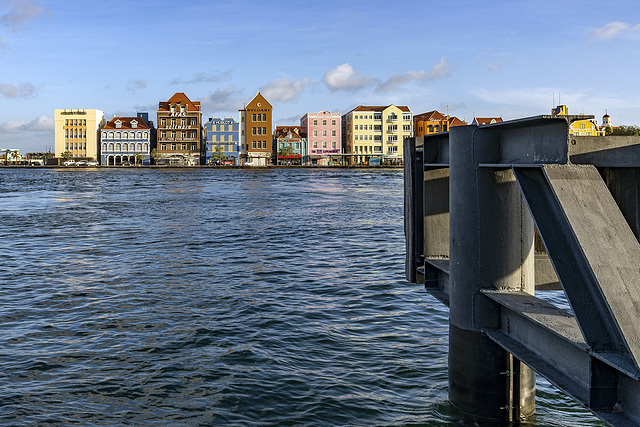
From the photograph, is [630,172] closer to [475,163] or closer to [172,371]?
[475,163]

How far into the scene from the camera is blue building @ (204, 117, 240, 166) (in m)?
140

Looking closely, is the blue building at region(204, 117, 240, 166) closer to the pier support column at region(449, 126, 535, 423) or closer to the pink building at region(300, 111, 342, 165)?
the pink building at region(300, 111, 342, 165)

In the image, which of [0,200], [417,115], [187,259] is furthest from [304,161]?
[187,259]

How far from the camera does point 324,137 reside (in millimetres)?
142125

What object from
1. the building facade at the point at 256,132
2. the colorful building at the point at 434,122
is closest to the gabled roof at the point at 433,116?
the colorful building at the point at 434,122

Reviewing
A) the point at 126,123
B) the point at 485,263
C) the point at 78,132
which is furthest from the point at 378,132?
the point at 485,263

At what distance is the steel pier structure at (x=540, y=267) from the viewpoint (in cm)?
389

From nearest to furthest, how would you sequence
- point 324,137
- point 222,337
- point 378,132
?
point 222,337 → point 378,132 → point 324,137

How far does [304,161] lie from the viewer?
5659 inches

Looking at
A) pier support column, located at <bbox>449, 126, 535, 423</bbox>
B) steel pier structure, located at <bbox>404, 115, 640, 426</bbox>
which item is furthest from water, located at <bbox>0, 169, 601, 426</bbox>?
steel pier structure, located at <bbox>404, 115, 640, 426</bbox>

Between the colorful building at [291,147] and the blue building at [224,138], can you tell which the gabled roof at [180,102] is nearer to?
the blue building at [224,138]

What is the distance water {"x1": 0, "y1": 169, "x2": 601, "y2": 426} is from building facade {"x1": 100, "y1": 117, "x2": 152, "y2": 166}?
124 metres

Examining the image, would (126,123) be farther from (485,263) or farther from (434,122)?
(485,263)

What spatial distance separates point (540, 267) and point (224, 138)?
451ft
